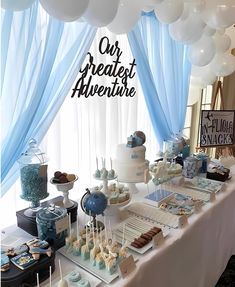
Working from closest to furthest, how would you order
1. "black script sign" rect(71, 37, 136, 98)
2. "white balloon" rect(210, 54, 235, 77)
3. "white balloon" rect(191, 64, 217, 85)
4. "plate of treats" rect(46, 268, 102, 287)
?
1. "plate of treats" rect(46, 268, 102, 287)
2. "black script sign" rect(71, 37, 136, 98)
3. "white balloon" rect(210, 54, 235, 77)
4. "white balloon" rect(191, 64, 217, 85)

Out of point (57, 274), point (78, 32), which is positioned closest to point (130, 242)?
point (57, 274)

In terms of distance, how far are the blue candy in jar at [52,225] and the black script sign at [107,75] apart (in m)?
0.80

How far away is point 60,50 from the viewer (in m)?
1.40

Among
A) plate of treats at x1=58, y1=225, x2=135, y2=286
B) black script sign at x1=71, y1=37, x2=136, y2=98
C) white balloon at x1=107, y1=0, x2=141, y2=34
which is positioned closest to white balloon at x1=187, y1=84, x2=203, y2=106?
black script sign at x1=71, y1=37, x2=136, y2=98

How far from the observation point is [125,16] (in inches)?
57.9

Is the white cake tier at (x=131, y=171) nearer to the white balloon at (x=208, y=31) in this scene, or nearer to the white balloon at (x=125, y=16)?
the white balloon at (x=125, y=16)

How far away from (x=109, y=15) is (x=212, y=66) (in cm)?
151

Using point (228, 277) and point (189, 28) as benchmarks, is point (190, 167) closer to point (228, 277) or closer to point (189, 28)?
point (228, 277)

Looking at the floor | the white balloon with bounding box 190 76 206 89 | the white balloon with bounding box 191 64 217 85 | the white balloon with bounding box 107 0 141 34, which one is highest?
the white balloon with bounding box 107 0 141 34

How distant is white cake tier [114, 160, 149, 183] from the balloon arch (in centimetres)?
75

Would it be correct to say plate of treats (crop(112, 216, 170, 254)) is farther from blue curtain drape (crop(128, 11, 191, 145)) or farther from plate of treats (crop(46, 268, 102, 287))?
blue curtain drape (crop(128, 11, 191, 145))

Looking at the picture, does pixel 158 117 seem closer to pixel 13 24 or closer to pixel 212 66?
pixel 212 66

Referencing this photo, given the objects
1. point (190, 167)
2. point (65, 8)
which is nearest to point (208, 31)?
point (190, 167)

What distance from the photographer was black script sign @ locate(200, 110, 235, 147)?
236cm
